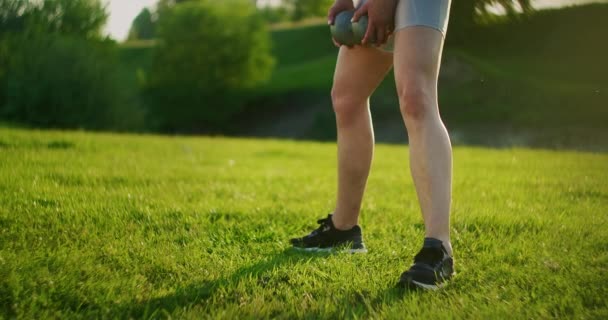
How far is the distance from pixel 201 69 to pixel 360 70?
39577 millimetres

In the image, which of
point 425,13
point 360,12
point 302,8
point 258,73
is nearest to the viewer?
A: point 425,13

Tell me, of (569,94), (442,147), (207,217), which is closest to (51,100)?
(569,94)

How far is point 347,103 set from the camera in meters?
3.38

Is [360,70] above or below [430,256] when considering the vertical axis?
above

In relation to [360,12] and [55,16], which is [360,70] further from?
[55,16]

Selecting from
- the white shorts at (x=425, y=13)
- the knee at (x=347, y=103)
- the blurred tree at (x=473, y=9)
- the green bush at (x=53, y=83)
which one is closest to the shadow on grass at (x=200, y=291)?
the knee at (x=347, y=103)

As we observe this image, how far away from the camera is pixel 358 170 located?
136 inches

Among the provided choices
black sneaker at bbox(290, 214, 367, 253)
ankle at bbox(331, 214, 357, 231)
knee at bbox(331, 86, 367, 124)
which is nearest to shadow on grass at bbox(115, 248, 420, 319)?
black sneaker at bbox(290, 214, 367, 253)

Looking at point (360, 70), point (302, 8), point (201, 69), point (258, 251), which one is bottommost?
point (258, 251)

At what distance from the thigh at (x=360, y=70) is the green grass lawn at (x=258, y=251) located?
96 cm

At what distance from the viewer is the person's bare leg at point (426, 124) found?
2771 mm

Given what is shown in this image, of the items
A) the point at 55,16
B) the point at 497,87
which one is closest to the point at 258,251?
the point at 497,87

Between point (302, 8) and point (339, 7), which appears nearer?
point (339, 7)

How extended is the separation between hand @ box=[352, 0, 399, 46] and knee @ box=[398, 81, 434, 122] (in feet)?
1.01
